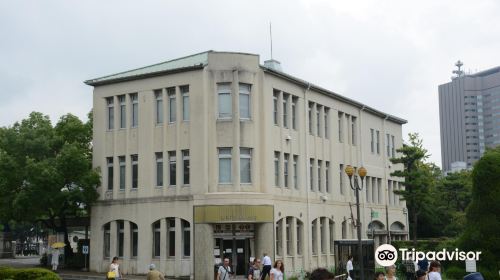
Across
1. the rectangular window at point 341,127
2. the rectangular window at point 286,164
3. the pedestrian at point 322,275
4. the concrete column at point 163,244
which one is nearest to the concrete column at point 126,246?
the concrete column at point 163,244

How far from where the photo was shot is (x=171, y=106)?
3944cm

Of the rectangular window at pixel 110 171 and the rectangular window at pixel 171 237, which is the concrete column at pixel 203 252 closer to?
the rectangular window at pixel 171 237

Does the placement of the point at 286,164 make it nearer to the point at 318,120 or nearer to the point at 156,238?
the point at 318,120

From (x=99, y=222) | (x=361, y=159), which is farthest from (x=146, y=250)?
(x=361, y=159)

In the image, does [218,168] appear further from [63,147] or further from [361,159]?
[361,159]

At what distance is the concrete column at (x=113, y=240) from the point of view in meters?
39.9

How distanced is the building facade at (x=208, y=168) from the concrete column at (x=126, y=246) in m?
0.06

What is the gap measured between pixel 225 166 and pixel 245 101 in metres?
3.96

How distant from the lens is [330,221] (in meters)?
45.5

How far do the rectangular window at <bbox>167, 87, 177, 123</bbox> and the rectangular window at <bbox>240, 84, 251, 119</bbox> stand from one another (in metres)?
4.07

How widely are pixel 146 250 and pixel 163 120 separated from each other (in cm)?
766

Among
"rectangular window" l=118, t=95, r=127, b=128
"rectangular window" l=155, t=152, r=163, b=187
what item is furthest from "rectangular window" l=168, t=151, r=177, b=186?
"rectangular window" l=118, t=95, r=127, b=128

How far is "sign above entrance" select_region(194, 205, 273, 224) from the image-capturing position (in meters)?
35.9

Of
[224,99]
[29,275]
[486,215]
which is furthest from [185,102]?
[486,215]
